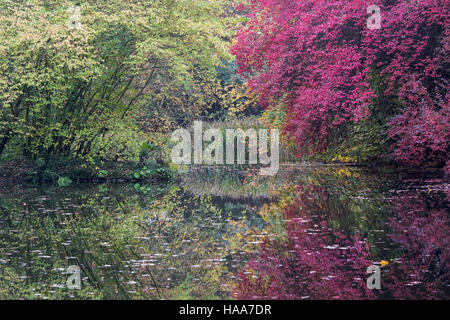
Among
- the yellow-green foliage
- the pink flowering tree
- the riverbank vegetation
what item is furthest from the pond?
the yellow-green foliage

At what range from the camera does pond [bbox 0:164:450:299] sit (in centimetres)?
563

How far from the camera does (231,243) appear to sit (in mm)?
7852

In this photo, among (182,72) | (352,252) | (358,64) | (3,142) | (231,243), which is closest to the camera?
(352,252)

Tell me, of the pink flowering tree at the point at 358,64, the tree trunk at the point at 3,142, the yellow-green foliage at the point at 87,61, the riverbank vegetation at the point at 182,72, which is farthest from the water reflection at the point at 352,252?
the tree trunk at the point at 3,142

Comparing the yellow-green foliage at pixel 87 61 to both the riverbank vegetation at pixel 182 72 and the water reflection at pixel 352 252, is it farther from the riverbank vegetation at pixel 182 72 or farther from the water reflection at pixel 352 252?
the water reflection at pixel 352 252

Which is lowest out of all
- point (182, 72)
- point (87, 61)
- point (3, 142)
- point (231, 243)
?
point (231, 243)

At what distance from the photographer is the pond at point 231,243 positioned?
563 centimetres

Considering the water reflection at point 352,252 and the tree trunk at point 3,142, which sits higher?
the tree trunk at point 3,142

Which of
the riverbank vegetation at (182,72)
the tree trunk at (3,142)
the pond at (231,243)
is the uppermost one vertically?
the riverbank vegetation at (182,72)

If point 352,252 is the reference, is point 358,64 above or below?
above

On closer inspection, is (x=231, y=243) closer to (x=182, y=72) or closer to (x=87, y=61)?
(x=87, y=61)

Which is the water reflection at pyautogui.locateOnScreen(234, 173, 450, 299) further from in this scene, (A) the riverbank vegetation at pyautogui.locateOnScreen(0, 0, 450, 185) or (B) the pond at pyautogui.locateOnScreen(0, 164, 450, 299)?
(A) the riverbank vegetation at pyautogui.locateOnScreen(0, 0, 450, 185)

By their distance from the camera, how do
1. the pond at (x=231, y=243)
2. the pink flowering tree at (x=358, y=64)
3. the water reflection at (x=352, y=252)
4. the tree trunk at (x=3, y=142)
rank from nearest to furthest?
the water reflection at (x=352, y=252), the pond at (x=231, y=243), the pink flowering tree at (x=358, y=64), the tree trunk at (x=3, y=142)

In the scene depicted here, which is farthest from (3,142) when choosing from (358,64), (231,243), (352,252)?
(352,252)
